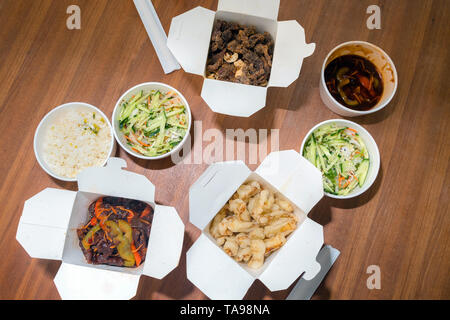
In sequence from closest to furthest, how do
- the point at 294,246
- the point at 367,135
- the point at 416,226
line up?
the point at 294,246 → the point at 367,135 → the point at 416,226

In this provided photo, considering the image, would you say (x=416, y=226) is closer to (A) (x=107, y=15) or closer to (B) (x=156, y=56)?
(B) (x=156, y=56)

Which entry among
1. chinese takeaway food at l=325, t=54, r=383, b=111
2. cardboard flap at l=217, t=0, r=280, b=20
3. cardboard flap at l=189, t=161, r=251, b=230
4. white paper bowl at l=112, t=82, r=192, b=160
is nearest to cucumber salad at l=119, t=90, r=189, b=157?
white paper bowl at l=112, t=82, r=192, b=160

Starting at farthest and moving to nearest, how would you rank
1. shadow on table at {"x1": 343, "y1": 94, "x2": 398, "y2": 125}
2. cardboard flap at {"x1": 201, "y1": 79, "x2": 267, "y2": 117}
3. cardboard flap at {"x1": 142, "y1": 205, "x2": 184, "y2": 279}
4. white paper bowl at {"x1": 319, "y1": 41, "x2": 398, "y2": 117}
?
shadow on table at {"x1": 343, "y1": 94, "x2": 398, "y2": 125} < white paper bowl at {"x1": 319, "y1": 41, "x2": 398, "y2": 117} < cardboard flap at {"x1": 201, "y1": 79, "x2": 267, "y2": 117} < cardboard flap at {"x1": 142, "y1": 205, "x2": 184, "y2": 279}

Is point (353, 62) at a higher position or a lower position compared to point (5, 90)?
higher

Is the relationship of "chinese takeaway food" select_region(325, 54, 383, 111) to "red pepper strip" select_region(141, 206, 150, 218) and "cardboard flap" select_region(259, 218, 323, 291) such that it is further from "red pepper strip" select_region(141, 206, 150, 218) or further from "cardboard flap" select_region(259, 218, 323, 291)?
"red pepper strip" select_region(141, 206, 150, 218)

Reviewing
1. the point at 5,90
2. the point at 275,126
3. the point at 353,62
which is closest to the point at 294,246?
the point at 275,126

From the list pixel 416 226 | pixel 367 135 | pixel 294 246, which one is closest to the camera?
pixel 294 246
